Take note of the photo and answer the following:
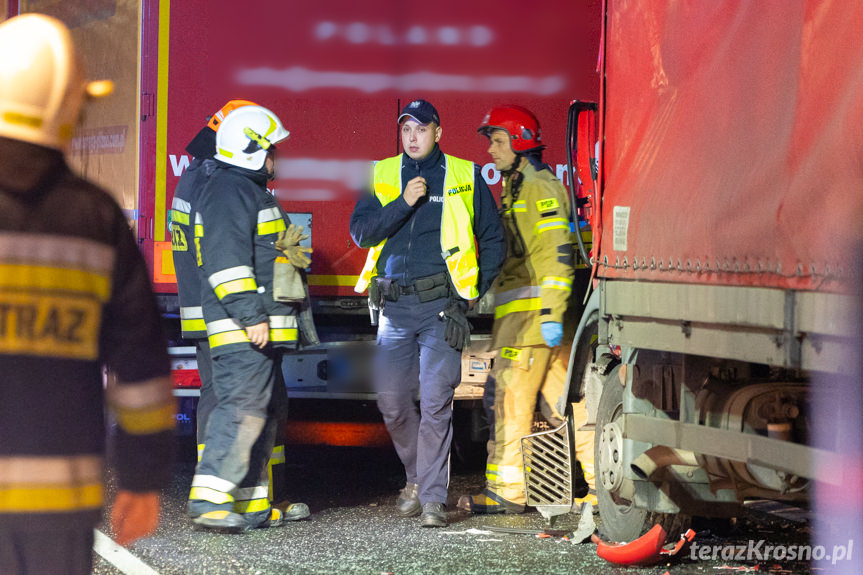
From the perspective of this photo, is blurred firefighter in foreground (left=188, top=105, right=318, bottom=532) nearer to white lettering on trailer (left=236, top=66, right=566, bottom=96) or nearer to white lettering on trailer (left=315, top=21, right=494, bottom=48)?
white lettering on trailer (left=236, top=66, right=566, bottom=96)

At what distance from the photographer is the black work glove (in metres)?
6.54

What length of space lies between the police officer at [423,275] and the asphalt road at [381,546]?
35cm

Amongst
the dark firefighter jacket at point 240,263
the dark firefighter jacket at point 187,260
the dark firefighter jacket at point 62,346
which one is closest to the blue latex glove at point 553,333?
the dark firefighter jacket at point 240,263

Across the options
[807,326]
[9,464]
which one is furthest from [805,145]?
[9,464]

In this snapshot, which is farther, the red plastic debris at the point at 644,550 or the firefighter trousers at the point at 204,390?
the firefighter trousers at the point at 204,390

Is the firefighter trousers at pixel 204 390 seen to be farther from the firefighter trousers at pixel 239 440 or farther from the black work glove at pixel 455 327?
the black work glove at pixel 455 327

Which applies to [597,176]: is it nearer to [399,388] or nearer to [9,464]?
[399,388]

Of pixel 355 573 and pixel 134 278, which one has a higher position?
pixel 134 278

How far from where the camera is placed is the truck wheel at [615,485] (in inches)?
212

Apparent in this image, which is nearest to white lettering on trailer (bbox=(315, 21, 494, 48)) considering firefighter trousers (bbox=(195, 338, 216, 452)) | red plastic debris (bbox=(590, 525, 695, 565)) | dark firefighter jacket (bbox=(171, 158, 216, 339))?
dark firefighter jacket (bbox=(171, 158, 216, 339))

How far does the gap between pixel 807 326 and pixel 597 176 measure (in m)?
2.00

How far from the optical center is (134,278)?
286 centimetres

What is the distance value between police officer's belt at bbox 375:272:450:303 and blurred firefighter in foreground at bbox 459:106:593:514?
57 cm

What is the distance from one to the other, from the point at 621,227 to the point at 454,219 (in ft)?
5.35
